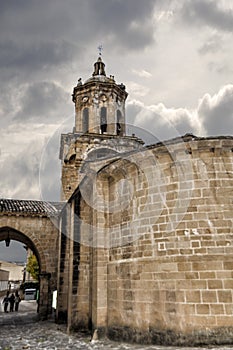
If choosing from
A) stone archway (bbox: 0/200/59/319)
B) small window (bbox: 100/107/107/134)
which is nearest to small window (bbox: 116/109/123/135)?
small window (bbox: 100/107/107/134)

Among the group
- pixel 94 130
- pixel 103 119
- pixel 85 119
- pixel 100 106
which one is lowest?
pixel 94 130

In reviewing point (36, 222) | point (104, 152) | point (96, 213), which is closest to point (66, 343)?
point (96, 213)

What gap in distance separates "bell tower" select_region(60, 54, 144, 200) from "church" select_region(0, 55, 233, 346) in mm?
11311

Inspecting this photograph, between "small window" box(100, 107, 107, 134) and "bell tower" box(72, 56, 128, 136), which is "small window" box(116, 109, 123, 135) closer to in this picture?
"bell tower" box(72, 56, 128, 136)

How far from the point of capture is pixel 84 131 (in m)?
24.5

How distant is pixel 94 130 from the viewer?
2423 centimetres

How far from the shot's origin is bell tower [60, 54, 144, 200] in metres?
23.4

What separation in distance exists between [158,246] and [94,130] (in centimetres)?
1653

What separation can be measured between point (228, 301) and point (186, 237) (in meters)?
1.78

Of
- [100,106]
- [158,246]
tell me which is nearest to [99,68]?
[100,106]

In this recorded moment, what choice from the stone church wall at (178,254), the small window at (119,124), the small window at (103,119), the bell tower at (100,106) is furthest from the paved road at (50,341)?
the small window at (119,124)

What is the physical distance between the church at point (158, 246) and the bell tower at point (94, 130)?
11.3m

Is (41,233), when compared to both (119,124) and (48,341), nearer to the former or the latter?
(48,341)

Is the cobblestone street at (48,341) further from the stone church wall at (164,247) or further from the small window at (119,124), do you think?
the small window at (119,124)
